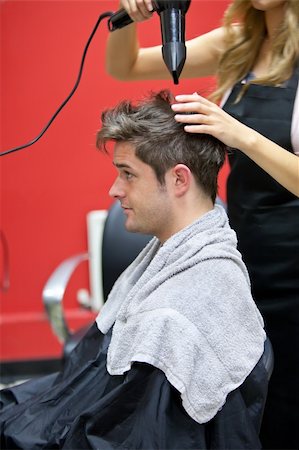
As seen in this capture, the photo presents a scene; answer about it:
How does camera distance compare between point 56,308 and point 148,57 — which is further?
point 56,308

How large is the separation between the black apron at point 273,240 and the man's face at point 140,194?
345 mm

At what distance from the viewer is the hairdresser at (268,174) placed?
1597 mm

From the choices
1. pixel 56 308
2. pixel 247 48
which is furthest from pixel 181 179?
pixel 56 308

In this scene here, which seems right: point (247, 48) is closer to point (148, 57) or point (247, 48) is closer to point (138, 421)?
point (148, 57)

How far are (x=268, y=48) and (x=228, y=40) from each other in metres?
0.13

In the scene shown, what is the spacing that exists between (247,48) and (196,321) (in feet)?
2.65

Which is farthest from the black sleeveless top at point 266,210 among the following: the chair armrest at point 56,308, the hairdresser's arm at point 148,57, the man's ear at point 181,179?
the chair armrest at point 56,308

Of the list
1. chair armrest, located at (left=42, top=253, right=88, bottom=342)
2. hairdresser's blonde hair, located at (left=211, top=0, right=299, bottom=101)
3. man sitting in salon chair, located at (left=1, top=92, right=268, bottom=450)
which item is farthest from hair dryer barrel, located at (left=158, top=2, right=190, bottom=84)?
chair armrest, located at (left=42, top=253, right=88, bottom=342)

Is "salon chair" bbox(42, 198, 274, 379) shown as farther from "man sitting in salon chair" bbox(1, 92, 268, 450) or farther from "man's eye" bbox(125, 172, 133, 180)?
"man's eye" bbox(125, 172, 133, 180)

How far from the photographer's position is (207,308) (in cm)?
125

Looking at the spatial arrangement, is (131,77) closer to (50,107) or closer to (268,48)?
(268,48)

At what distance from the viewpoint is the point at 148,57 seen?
187 cm

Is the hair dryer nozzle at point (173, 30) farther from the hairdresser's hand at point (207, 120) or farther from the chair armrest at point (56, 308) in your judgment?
the chair armrest at point (56, 308)

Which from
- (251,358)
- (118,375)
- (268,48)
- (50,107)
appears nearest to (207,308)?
(251,358)
